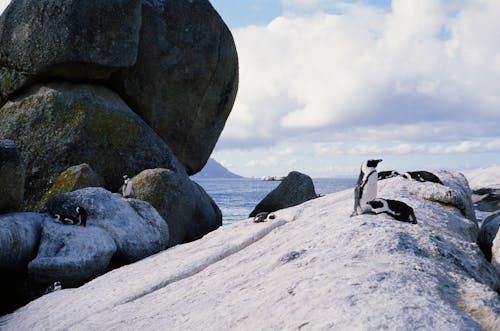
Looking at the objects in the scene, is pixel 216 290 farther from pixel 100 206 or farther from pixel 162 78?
pixel 162 78

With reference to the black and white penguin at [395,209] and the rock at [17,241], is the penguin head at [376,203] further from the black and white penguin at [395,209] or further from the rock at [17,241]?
the rock at [17,241]

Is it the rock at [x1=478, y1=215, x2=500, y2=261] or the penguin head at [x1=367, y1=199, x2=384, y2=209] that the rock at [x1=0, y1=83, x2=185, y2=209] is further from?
the penguin head at [x1=367, y1=199, x2=384, y2=209]

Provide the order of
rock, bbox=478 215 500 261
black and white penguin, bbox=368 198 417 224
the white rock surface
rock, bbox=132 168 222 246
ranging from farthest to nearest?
rock, bbox=132 168 222 246 < rock, bbox=478 215 500 261 < black and white penguin, bbox=368 198 417 224 < the white rock surface

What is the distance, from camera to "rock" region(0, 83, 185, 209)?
1948cm

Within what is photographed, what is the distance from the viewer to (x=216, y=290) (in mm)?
6922

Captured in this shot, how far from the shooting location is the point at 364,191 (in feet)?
27.6

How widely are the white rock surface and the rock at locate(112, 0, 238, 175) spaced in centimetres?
1424

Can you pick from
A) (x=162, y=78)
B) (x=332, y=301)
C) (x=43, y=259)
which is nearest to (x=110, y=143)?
(x=162, y=78)

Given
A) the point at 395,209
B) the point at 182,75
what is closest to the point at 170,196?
the point at 182,75

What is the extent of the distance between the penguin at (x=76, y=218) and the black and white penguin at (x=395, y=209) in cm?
744

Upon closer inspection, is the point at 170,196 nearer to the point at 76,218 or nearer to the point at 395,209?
the point at 76,218

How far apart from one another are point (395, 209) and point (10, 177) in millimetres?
9469

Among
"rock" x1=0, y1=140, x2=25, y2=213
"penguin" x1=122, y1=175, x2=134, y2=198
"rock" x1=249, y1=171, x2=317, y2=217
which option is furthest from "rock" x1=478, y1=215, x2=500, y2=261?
"rock" x1=249, y1=171, x2=317, y2=217

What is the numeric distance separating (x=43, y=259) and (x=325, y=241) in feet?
23.4
